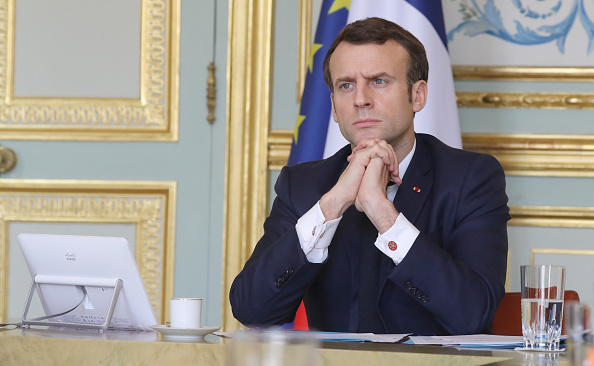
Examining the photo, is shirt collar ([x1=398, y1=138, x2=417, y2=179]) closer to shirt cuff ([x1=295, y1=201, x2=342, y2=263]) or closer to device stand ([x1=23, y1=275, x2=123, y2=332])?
shirt cuff ([x1=295, y1=201, x2=342, y2=263])

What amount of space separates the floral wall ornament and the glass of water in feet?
6.70

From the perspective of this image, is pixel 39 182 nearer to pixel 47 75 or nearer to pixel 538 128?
pixel 47 75

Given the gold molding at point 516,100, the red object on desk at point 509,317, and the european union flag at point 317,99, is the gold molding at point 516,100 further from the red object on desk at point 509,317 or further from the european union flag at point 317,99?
the red object on desk at point 509,317

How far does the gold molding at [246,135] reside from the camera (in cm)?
340

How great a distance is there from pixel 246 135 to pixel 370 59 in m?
1.40

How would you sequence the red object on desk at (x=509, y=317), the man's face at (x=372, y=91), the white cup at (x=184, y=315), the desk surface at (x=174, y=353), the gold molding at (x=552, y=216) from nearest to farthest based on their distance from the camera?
the desk surface at (x=174, y=353)
the white cup at (x=184, y=315)
the red object on desk at (x=509, y=317)
the man's face at (x=372, y=91)
the gold molding at (x=552, y=216)

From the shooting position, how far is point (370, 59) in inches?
81.4

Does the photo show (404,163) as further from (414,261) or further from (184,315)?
(184,315)

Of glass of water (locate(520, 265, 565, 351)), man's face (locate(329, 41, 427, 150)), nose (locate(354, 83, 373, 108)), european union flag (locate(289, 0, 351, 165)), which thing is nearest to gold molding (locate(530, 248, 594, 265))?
european union flag (locate(289, 0, 351, 165))

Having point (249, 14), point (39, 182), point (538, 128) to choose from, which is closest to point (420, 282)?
point (538, 128)

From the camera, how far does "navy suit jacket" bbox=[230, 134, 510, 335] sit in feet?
5.86

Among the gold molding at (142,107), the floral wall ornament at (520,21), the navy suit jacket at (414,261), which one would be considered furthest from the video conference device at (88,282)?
the floral wall ornament at (520,21)

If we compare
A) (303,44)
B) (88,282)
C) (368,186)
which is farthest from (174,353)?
(303,44)

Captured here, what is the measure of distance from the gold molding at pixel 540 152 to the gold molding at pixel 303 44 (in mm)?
733
